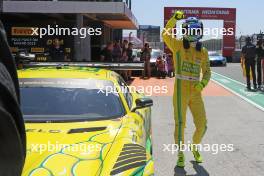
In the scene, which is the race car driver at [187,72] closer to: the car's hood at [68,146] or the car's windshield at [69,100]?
the car's windshield at [69,100]

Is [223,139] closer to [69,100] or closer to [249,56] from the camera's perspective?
[69,100]

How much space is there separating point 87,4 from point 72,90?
1286cm

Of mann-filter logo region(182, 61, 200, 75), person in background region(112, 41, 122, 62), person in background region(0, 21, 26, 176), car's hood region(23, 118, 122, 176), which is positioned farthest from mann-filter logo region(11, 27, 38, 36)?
person in background region(0, 21, 26, 176)

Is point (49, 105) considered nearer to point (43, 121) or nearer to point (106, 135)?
point (43, 121)

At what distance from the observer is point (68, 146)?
3.70 meters

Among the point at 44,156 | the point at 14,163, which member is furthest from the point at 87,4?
the point at 14,163

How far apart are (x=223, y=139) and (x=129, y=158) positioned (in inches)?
190

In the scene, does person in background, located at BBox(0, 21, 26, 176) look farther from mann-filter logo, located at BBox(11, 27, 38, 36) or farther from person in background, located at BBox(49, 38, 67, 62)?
mann-filter logo, located at BBox(11, 27, 38, 36)

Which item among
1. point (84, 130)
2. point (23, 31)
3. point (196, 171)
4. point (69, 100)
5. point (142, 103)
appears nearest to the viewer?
point (84, 130)

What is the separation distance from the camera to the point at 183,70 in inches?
243

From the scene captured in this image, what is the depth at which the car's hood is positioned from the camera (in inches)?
129

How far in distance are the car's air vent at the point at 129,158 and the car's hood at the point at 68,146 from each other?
0.42ft

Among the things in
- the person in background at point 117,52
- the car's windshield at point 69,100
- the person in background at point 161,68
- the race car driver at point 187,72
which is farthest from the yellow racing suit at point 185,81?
the person in background at point 161,68

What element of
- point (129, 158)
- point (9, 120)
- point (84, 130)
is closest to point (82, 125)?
point (84, 130)
